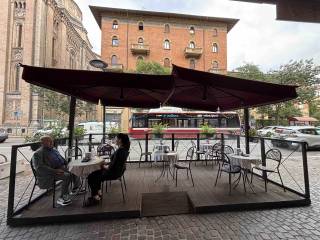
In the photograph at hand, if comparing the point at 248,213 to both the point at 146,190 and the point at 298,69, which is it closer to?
the point at 146,190

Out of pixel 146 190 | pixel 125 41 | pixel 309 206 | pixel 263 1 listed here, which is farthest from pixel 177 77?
pixel 125 41

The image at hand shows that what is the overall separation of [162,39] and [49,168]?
3232 cm

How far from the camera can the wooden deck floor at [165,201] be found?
3.65m

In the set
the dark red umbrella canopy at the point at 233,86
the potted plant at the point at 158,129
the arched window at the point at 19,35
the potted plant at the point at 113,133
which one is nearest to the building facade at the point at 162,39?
the arched window at the point at 19,35

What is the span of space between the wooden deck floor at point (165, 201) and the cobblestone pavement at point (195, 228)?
5.7 inches

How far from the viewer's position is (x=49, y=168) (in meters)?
3.79

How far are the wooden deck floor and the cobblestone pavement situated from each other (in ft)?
0.48

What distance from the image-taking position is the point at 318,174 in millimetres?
6883

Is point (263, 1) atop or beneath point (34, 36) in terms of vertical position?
beneath

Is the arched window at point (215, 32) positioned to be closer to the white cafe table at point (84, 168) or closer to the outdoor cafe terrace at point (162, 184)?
the outdoor cafe terrace at point (162, 184)

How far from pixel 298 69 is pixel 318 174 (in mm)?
17581

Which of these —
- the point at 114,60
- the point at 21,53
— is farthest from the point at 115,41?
the point at 21,53

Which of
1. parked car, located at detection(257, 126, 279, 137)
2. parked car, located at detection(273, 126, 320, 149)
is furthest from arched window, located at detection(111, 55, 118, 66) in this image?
parked car, located at detection(273, 126, 320, 149)

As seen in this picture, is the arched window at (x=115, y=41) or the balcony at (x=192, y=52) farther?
the balcony at (x=192, y=52)
